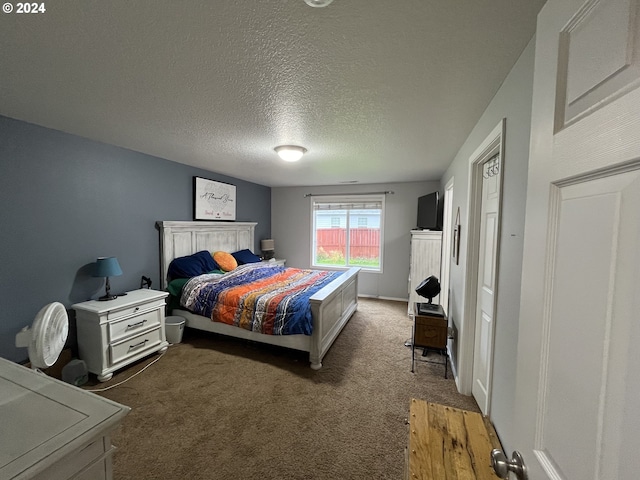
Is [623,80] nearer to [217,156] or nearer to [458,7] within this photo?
[458,7]

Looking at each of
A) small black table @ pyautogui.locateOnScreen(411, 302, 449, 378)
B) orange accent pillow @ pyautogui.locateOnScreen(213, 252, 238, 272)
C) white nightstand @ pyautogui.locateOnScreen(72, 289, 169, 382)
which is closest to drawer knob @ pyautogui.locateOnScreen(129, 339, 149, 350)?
white nightstand @ pyautogui.locateOnScreen(72, 289, 169, 382)

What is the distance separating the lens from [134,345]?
101 inches

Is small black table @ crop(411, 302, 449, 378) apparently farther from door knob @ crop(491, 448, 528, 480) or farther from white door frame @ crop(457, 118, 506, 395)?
door knob @ crop(491, 448, 528, 480)

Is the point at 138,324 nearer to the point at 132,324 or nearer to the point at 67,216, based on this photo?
the point at 132,324

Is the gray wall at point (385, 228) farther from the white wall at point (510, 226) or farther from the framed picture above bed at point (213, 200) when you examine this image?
the white wall at point (510, 226)

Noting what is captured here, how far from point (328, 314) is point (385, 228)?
105 inches

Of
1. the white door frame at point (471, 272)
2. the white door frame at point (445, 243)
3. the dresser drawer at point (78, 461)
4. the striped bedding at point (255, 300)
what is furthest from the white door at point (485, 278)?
the dresser drawer at point (78, 461)

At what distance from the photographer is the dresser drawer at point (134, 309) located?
240 centimetres

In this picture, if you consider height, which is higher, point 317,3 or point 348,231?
point 317,3

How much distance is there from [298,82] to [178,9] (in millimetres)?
653

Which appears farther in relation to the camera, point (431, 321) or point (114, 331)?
point (431, 321)

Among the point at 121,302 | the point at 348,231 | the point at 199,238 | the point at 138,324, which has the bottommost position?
the point at 138,324

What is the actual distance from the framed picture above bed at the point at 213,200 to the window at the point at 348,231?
1734 mm

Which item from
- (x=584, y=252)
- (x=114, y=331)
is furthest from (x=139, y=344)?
(x=584, y=252)
